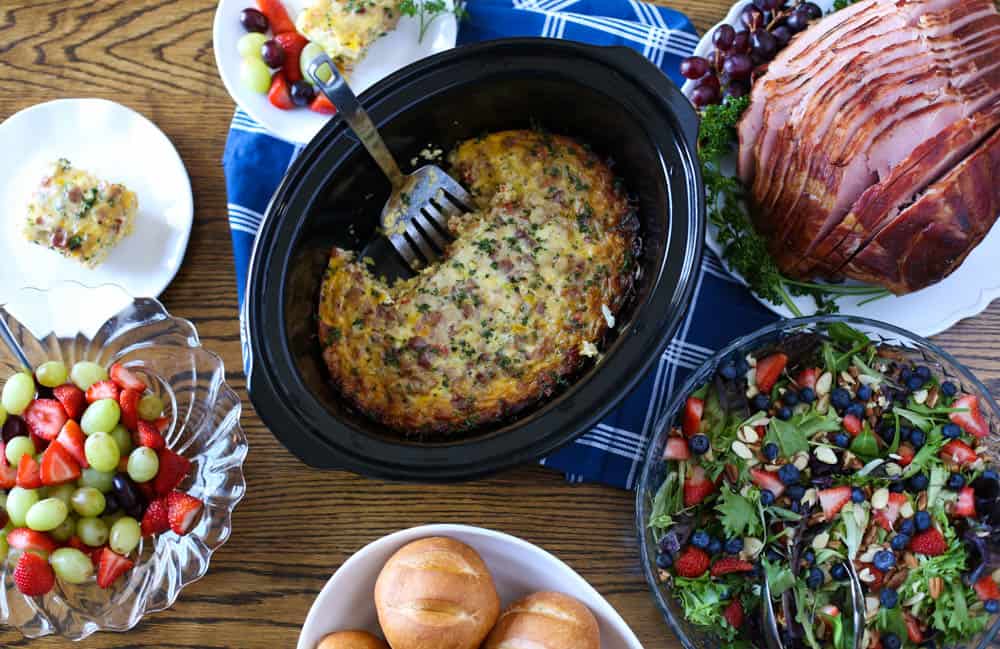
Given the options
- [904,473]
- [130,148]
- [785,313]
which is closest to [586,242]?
[785,313]

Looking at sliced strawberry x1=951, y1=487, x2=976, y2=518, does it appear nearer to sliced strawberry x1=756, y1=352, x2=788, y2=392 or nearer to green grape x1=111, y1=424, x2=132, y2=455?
sliced strawberry x1=756, y1=352, x2=788, y2=392

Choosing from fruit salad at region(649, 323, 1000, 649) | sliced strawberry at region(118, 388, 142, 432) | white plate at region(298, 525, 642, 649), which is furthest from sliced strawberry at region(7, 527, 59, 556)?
fruit salad at region(649, 323, 1000, 649)

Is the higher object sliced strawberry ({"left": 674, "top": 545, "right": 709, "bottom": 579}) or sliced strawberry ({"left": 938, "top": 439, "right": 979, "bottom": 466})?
sliced strawberry ({"left": 938, "top": 439, "right": 979, "bottom": 466})

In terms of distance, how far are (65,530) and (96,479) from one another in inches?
6.3

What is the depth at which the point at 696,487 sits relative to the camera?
7.44 feet

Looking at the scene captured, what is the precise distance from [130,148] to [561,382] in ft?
4.73

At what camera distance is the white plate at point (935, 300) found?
7.90 feet

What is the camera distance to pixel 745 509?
2.21m

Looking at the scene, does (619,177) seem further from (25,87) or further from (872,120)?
(25,87)

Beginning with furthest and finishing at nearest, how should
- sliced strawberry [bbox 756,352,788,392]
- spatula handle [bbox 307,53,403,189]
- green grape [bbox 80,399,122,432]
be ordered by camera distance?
1. sliced strawberry [bbox 756,352,788,392]
2. green grape [bbox 80,399,122,432]
3. spatula handle [bbox 307,53,403,189]

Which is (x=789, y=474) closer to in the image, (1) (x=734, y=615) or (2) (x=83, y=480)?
(1) (x=734, y=615)

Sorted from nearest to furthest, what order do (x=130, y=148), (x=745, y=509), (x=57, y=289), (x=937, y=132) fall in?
1. (x=937, y=132)
2. (x=745, y=509)
3. (x=57, y=289)
4. (x=130, y=148)

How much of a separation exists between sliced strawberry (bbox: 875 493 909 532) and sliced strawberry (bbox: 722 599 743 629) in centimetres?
41

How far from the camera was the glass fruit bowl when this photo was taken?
2305 millimetres
